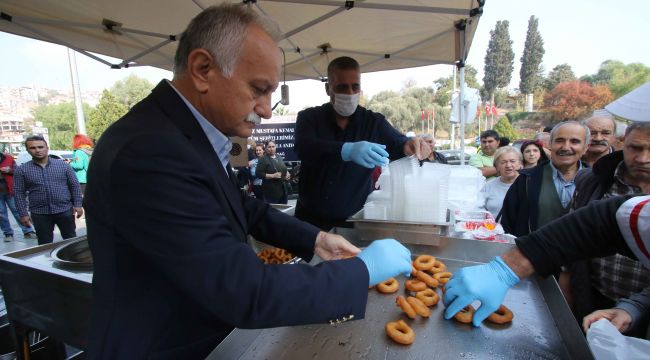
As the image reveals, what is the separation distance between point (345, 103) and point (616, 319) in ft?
7.17

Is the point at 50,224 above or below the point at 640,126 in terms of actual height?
Result: below

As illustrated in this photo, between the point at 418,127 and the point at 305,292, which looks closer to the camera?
the point at 305,292

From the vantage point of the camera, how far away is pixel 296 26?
443cm

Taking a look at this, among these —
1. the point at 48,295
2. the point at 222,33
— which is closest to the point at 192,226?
the point at 222,33

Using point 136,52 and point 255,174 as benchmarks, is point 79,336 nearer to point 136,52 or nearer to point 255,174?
point 136,52

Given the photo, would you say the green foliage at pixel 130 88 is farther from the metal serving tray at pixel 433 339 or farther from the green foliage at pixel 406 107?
the metal serving tray at pixel 433 339

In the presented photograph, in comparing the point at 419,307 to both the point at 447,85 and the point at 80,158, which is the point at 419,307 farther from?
the point at 447,85

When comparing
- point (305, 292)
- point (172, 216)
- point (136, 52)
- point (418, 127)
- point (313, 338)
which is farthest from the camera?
point (418, 127)

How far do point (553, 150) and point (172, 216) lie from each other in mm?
3331

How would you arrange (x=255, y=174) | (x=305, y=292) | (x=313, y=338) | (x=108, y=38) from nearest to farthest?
1. (x=305, y=292)
2. (x=313, y=338)
3. (x=108, y=38)
4. (x=255, y=174)

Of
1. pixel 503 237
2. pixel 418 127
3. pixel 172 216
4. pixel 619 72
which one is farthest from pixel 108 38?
pixel 619 72

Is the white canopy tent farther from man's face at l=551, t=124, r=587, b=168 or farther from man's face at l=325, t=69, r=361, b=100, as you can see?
man's face at l=551, t=124, r=587, b=168

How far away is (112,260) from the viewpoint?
970 mm

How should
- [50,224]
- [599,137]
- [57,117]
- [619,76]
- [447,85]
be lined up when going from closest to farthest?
[599,137], [50,224], [619,76], [57,117], [447,85]
